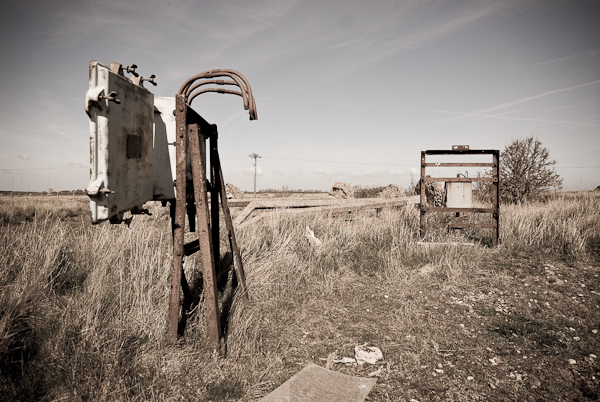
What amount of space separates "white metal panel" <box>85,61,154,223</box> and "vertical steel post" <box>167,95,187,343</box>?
0.23m

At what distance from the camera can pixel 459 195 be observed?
20.3ft

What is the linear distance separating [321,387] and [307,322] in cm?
101

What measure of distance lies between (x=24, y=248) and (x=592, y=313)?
701 cm

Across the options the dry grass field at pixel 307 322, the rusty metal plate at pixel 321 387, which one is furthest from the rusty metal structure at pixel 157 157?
the rusty metal plate at pixel 321 387

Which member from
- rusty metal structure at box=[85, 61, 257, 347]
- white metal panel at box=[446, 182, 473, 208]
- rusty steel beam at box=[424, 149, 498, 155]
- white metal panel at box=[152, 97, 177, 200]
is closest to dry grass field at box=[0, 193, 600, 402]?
rusty metal structure at box=[85, 61, 257, 347]

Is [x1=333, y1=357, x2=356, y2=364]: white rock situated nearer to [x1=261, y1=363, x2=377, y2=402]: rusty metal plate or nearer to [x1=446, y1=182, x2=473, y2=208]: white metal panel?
[x1=261, y1=363, x2=377, y2=402]: rusty metal plate

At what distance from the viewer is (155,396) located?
2.00m

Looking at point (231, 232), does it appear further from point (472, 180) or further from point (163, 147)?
point (472, 180)

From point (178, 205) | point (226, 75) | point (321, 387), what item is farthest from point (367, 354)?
point (226, 75)

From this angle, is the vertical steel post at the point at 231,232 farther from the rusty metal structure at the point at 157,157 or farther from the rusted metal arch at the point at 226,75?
the rusted metal arch at the point at 226,75

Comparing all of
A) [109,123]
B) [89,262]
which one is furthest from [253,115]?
[89,262]

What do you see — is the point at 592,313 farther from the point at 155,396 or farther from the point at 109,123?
the point at 109,123

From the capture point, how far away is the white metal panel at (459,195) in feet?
20.2

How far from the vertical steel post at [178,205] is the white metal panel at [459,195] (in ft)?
18.1
